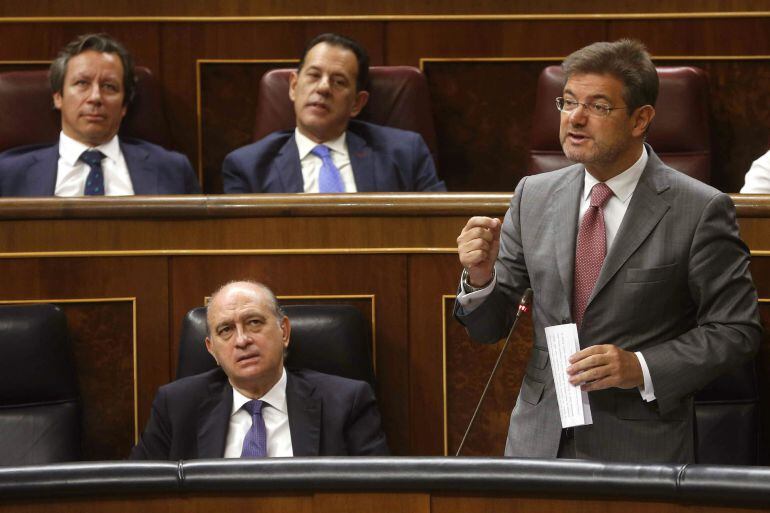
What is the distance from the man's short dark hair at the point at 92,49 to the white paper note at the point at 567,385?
0.91m

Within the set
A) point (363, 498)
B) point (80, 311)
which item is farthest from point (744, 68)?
point (363, 498)

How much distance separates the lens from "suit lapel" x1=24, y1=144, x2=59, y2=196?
5.34 feet

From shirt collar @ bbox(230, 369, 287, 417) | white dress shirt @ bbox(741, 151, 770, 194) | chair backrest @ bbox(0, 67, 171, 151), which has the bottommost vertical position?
shirt collar @ bbox(230, 369, 287, 417)

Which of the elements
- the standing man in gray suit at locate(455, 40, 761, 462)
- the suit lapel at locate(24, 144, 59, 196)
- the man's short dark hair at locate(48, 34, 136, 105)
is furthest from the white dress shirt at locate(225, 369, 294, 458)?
the man's short dark hair at locate(48, 34, 136, 105)

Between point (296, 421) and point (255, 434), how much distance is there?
49 mm

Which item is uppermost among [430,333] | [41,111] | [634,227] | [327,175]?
[41,111]

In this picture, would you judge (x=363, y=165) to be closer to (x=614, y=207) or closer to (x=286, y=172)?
(x=286, y=172)

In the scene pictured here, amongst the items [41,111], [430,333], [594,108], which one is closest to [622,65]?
[594,108]

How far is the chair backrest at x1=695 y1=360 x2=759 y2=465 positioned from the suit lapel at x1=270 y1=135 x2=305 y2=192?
0.66 m

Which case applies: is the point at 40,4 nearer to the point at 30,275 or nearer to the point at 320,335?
the point at 30,275

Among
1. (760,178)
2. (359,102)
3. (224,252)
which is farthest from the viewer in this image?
(359,102)

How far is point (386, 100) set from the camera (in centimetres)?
178

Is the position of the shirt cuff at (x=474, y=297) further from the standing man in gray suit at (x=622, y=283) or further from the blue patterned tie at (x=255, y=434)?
the blue patterned tie at (x=255, y=434)

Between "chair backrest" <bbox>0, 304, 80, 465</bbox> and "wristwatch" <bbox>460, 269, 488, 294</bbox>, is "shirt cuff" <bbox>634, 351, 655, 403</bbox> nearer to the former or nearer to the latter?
"wristwatch" <bbox>460, 269, 488, 294</bbox>
